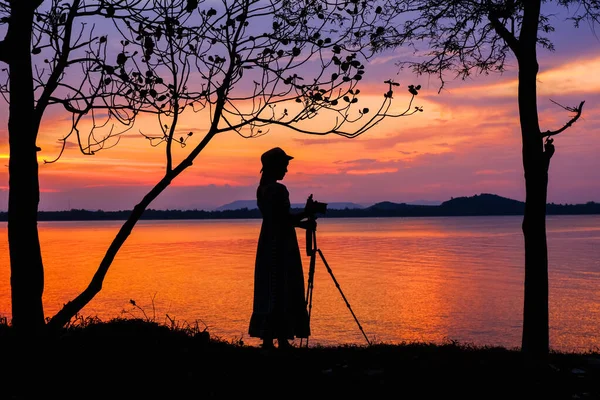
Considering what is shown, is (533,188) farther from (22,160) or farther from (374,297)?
(374,297)

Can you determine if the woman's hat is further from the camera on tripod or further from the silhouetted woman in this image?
the camera on tripod

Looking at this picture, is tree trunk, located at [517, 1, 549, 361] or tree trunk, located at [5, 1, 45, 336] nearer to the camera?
tree trunk, located at [5, 1, 45, 336]

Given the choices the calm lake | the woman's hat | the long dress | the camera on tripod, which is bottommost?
the calm lake

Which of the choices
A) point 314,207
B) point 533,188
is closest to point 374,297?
point 533,188

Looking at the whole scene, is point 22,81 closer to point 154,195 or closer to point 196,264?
point 154,195

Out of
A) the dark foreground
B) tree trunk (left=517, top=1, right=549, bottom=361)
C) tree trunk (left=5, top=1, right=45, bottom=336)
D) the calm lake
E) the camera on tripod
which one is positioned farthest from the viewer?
the calm lake

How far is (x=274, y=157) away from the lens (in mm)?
9547

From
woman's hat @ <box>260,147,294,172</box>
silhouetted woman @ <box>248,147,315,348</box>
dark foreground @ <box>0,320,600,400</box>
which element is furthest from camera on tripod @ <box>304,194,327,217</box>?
dark foreground @ <box>0,320,600,400</box>

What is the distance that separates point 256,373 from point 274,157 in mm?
3234

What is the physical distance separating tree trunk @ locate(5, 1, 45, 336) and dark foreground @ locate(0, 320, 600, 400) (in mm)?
875

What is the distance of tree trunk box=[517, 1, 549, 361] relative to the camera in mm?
10336

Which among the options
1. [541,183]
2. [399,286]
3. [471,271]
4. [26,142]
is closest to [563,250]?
[471,271]

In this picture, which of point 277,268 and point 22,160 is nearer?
point 22,160

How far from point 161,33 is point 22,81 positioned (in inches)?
73.6
